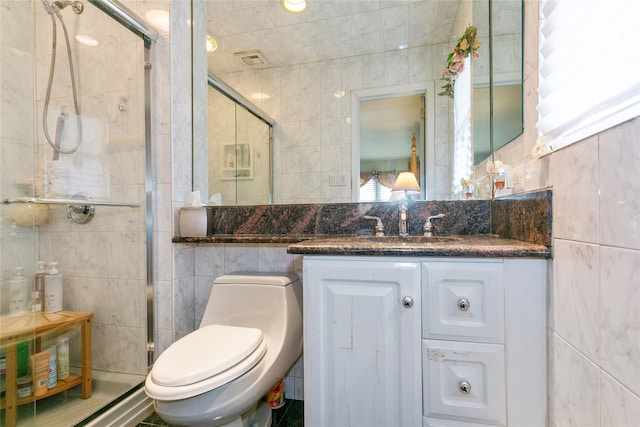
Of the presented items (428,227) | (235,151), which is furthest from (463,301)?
(235,151)

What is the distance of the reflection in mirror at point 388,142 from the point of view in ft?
4.77

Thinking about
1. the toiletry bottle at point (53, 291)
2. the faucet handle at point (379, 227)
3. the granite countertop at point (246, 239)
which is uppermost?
the faucet handle at point (379, 227)

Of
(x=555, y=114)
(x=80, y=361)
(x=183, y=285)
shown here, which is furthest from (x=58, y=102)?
(x=555, y=114)

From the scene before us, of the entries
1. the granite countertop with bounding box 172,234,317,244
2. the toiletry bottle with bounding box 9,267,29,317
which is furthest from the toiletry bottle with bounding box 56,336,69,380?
the granite countertop with bounding box 172,234,317,244

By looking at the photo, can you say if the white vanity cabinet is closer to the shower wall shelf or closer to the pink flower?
the pink flower

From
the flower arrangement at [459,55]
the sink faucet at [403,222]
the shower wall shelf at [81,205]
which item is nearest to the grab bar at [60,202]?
the shower wall shelf at [81,205]

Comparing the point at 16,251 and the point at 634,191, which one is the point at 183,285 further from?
the point at 634,191

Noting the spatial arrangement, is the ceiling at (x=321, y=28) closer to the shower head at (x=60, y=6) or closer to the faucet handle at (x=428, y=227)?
the shower head at (x=60, y=6)

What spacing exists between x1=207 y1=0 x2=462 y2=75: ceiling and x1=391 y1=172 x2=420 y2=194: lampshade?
26.4 inches

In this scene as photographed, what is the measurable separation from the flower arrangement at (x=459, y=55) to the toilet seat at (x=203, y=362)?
4.74 feet

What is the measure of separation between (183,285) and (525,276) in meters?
1.50

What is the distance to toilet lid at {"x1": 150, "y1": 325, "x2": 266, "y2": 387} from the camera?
91 centimetres

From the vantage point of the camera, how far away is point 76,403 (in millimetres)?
1384

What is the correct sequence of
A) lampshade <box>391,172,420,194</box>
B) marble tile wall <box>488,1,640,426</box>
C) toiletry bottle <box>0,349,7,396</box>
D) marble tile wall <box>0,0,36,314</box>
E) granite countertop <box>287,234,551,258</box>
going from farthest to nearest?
1. lampshade <box>391,172,420,194</box>
2. marble tile wall <box>0,0,36,314</box>
3. toiletry bottle <box>0,349,7,396</box>
4. granite countertop <box>287,234,551,258</box>
5. marble tile wall <box>488,1,640,426</box>
